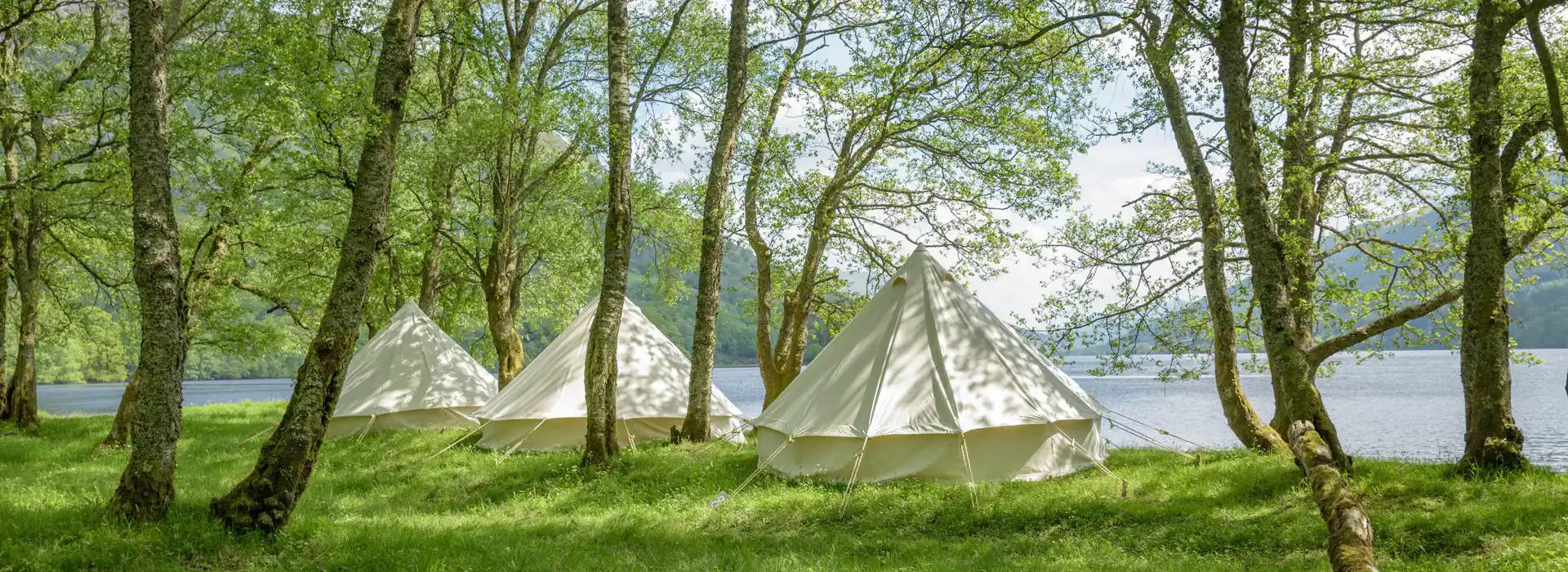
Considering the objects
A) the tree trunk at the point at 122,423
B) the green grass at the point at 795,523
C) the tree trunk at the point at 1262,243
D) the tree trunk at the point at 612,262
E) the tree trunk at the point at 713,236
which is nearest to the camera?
the green grass at the point at 795,523

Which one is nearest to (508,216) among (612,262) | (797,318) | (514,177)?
(514,177)

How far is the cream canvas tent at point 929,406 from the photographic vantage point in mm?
9703

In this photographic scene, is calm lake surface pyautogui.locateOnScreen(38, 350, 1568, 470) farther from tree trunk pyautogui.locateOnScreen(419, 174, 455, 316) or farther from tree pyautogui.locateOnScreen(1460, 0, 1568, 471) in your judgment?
tree trunk pyautogui.locateOnScreen(419, 174, 455, 316)

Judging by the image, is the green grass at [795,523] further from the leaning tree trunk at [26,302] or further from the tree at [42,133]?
the leaning tree trunk at [26,302]

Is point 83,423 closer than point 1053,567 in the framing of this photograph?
No

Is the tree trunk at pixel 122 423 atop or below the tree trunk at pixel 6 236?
below

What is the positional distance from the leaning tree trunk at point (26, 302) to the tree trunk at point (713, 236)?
1208cm

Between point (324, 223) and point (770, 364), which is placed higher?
point (324, 223)

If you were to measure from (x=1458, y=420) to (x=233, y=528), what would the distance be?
115 ft

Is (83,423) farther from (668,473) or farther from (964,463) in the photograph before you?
(964,463)

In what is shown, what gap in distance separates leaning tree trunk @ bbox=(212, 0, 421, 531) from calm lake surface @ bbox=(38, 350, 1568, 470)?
7.91 meters

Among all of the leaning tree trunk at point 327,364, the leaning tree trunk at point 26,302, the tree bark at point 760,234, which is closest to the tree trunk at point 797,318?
the tree bark at point 760,234

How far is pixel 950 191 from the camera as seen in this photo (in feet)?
50.7

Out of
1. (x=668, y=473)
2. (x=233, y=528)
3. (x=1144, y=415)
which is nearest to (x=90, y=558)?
(x=233, y=528)
